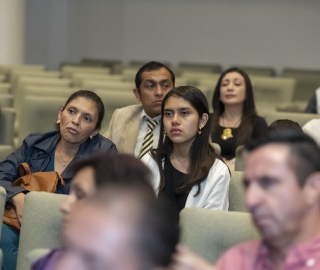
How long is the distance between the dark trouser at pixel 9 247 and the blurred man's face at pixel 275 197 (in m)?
1.67

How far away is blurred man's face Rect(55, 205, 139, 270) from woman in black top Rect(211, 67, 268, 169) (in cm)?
371

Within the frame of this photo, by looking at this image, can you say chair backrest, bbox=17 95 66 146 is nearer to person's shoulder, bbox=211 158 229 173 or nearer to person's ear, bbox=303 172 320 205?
person's shoulder, bbox=211 158 229 173

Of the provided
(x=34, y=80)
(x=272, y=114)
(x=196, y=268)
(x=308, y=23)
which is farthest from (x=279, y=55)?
(x=196, y=268)

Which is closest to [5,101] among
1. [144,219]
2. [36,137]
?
[36,137]

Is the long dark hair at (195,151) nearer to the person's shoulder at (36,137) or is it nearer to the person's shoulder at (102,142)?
the person's shoulder at (102,142)

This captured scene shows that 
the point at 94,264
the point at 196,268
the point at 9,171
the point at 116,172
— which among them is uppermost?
the point at 116,172

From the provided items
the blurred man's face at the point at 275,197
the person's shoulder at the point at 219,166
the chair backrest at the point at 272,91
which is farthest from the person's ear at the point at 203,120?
the chair backrest at the point at 272,91

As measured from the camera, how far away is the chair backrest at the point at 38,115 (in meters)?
5.62

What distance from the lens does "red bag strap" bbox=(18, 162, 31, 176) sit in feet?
12.7

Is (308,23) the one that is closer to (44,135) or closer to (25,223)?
(44,135)

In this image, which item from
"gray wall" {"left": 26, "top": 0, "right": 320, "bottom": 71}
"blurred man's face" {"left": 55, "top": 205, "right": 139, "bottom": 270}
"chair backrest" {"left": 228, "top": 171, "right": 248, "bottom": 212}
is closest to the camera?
"blurred man's face" {"left": 55, "top": 205, "right": 139, "bottom": 270}

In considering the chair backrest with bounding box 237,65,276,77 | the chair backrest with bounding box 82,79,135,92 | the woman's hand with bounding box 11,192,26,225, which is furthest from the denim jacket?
the chair backrest with bounding box 237,65,276,77

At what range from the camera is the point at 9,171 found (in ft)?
12.8

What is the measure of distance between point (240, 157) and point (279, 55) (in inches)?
318
